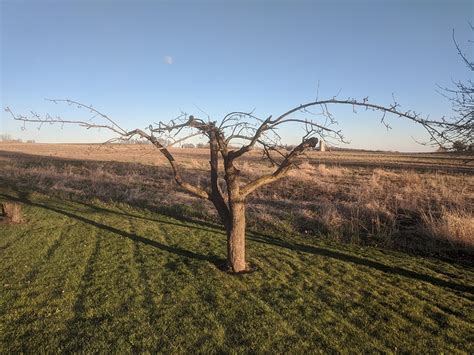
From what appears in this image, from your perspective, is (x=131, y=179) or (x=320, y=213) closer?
(x=320, y=213)

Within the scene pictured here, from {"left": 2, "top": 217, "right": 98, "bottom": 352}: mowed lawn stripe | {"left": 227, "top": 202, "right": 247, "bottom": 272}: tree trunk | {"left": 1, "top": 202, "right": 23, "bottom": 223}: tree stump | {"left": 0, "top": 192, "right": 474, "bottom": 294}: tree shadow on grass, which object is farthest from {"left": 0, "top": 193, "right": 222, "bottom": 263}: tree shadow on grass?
{"left": 1, "top": 202, "right": 23, "bottom": 223}: tree stump

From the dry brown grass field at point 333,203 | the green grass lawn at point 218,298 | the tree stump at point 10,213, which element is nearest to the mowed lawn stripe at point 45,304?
the green grass lawn at point 218,298

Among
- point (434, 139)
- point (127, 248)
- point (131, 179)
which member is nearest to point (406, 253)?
point (434, 139)

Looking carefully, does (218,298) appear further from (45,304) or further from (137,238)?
(137,238)

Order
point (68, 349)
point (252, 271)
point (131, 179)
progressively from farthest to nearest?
1. point (131, 179)
2. point (252, 271)
3. point (68, 349)

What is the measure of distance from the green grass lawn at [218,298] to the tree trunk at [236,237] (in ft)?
1.17

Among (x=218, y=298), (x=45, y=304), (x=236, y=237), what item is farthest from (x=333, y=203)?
(x=45, y=304)

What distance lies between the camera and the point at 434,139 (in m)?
6.35

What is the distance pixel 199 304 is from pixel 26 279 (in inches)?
152

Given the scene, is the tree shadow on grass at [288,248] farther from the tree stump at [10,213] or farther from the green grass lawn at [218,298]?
the tree stump at [10,213]

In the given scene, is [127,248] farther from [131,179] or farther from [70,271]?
[131,179]

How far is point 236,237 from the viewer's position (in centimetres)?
832

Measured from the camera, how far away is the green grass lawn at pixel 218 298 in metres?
5.54

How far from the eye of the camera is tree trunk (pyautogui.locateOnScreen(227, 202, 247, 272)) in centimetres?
830
